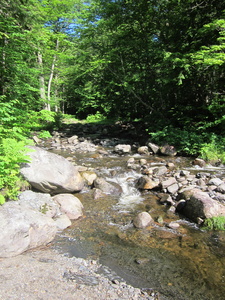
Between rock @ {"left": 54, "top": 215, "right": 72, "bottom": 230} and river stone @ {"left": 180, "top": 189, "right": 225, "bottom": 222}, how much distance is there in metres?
3.23

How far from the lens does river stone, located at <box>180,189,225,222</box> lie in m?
5.87

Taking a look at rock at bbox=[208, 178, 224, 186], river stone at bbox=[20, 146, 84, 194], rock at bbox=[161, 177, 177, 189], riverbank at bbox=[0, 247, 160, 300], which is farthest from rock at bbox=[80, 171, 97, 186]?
riverbank at bbox=[0, 247, 160, 300]

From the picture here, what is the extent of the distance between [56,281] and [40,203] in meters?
2.73

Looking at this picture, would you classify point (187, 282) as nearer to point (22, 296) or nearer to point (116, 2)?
point (22, 296)

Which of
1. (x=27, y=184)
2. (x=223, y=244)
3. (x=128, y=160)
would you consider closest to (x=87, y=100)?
(x=128, y=160)

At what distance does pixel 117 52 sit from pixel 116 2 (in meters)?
3.14

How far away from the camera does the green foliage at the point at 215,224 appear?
18.3 feet

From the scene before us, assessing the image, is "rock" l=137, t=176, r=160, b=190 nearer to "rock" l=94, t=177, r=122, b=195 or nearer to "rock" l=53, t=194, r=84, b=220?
"rock" l=94, t=177, r=122, b=195

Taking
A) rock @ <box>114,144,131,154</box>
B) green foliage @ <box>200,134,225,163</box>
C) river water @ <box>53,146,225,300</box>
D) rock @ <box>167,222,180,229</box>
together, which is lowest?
river water @ <box>53,146,225,300</box>

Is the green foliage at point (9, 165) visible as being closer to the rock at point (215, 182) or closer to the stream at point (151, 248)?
the stream at point (151, 248)

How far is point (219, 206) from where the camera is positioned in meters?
6.08

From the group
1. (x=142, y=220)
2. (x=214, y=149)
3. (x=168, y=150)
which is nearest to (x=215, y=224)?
(x=142, y=220)

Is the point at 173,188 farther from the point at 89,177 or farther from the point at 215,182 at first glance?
the point at 89,177

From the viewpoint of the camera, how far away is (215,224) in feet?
18.4
